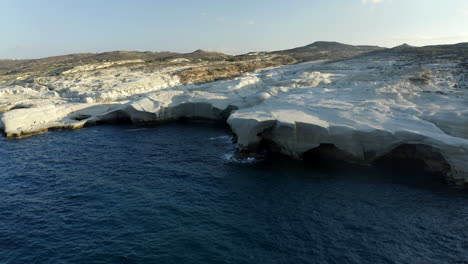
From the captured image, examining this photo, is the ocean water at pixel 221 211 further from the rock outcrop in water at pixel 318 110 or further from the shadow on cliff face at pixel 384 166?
the rock outcrop in water at pixel 318 110

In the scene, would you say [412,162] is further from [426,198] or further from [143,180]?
[143,180]

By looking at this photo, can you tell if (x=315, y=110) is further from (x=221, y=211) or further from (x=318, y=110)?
(x=221, y=211)

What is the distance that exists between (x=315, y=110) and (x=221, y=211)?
60.9 ft

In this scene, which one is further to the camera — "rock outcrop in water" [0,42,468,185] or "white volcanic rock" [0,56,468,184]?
"white volcanic rock" [0,56,468,184]

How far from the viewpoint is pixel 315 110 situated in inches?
1437

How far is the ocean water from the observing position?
63.5 ft

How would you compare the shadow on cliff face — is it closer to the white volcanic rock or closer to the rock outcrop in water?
the rock outcrop in water

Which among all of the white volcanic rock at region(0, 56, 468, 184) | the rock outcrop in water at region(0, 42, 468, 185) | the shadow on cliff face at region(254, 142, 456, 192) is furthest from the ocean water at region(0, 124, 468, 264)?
the white volcanic rock at region(0, 56, 468, 184)

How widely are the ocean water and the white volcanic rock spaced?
9.60ft

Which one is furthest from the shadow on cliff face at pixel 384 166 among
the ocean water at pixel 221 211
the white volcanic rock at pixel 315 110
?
the white volcanic rock at pixel 315 110

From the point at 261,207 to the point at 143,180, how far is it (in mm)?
12628

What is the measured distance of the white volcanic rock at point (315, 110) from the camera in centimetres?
2952

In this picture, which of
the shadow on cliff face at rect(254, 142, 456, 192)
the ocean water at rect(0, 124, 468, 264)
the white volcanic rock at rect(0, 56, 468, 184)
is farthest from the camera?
the white volcanic rock at rect(0, 56, 468, 184)

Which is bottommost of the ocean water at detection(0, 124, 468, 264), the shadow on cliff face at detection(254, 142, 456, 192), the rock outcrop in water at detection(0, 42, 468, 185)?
the ocean water at detection(0, 124, 468, 264)
